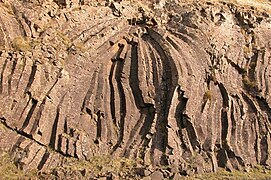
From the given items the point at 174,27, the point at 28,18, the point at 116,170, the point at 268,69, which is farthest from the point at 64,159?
the point at 268,69

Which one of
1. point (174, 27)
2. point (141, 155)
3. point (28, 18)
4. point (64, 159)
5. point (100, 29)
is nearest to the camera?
point (64, 159)

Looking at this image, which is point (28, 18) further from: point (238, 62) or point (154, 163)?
point (238, 62)

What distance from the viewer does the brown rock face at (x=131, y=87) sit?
808 inches

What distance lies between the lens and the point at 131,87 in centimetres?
2370

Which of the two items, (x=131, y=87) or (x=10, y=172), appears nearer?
(x=10, y=172)

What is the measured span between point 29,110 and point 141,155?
5472 mm

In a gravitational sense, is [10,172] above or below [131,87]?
below

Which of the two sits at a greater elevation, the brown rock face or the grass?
the brown rock face

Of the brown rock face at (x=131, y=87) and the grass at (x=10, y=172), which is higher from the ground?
the brown rock face at (x=131, y=87)

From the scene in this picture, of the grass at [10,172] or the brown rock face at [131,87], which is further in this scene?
the brown rock face at [131,87]

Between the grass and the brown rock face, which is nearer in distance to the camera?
the grass

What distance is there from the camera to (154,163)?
20.6 metres

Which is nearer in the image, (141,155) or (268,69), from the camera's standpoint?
(141,155)

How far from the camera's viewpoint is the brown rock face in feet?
67.4
